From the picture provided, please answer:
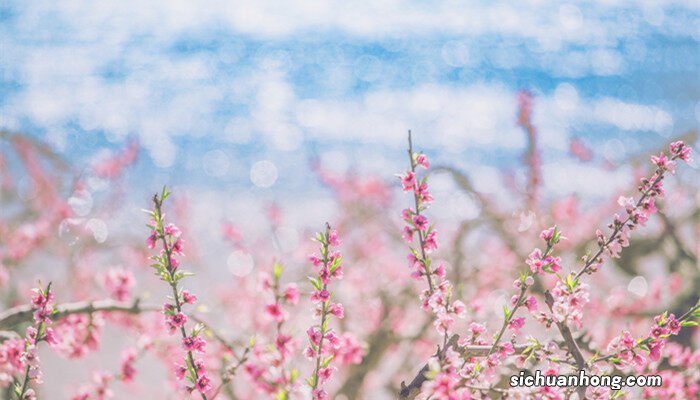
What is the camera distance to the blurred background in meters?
7.91

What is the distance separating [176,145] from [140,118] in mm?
2782

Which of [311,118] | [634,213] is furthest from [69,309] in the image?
[311,118]

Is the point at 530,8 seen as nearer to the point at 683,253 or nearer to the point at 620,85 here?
the point at 620,85

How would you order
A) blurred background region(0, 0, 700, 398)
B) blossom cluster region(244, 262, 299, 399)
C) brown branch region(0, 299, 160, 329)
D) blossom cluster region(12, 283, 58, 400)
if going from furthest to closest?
blurred background region(0, 0, 700, 398)
brown branch region(0, 299, 160, 329)
blossom cluster region(12, 283, 58, 400)
blossom cluster region(244, 262, 299, 399)

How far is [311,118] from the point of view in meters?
19.6

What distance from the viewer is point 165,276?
79.5 inches

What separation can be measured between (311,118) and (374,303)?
48.3 ft

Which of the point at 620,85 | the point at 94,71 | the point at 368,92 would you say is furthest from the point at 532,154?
the point at 94,71

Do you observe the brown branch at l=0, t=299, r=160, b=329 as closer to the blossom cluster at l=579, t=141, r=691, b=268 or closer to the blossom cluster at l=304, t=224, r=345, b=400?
the blossom cluster at l=304, t=224, r=345, b=400

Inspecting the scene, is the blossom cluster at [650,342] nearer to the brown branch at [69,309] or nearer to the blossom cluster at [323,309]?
the blossom cluster at [323,309]

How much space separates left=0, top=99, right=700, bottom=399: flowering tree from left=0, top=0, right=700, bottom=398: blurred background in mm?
111

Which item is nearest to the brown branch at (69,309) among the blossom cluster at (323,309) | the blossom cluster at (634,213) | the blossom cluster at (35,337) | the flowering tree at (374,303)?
the flowering tree at (374,303)

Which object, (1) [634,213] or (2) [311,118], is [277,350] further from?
(2) [311,118]

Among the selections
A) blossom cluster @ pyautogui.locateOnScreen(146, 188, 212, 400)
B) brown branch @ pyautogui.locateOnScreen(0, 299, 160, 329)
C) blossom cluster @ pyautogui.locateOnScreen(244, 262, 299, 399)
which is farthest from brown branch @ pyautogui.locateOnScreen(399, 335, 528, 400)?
brown branch @ pyautogui.locateOnScreen(0, 299, 160, 329)
